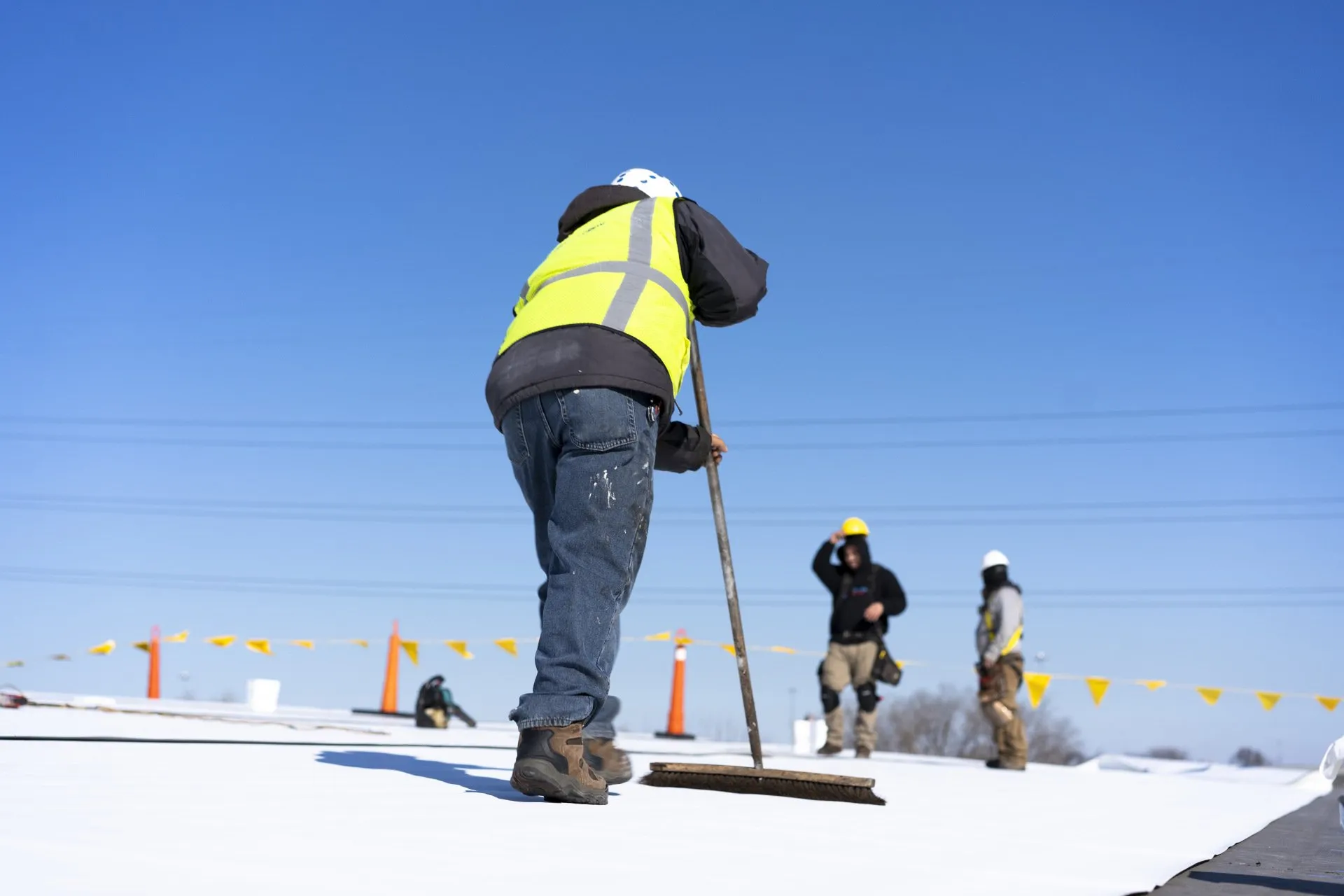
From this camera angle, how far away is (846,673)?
33.1 ft

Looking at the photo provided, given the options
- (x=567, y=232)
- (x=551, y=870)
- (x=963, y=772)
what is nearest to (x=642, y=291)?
(x=567, y=232)

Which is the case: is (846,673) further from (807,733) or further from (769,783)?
(769,783)

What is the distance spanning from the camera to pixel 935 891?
1715 millimetres

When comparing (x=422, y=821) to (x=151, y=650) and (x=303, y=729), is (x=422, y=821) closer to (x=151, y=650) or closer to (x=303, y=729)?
(x=303, y=729)

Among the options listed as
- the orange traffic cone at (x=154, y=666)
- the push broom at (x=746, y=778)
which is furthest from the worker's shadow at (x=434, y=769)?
the orange traffic cone at (x=154, y=666)

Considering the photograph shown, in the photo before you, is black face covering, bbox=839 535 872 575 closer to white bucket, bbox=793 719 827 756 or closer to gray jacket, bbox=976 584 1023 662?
gray jacket, bbox=976 584 1023 662

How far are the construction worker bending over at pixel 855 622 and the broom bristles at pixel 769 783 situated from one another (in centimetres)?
→ 650

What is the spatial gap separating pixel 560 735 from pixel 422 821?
0.74 m

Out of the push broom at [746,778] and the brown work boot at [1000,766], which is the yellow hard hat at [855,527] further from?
the push broom at [746,778]

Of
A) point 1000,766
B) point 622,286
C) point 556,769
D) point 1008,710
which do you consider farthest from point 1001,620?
point 556,769

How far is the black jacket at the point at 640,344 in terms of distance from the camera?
303 centimetres

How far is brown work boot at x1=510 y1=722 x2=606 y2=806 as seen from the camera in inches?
108

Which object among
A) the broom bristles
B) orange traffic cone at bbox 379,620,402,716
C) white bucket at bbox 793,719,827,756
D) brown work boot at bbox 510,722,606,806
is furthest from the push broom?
orange traffic cone at bbox 379,620,402,716

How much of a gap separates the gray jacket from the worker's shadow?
6306 mm
